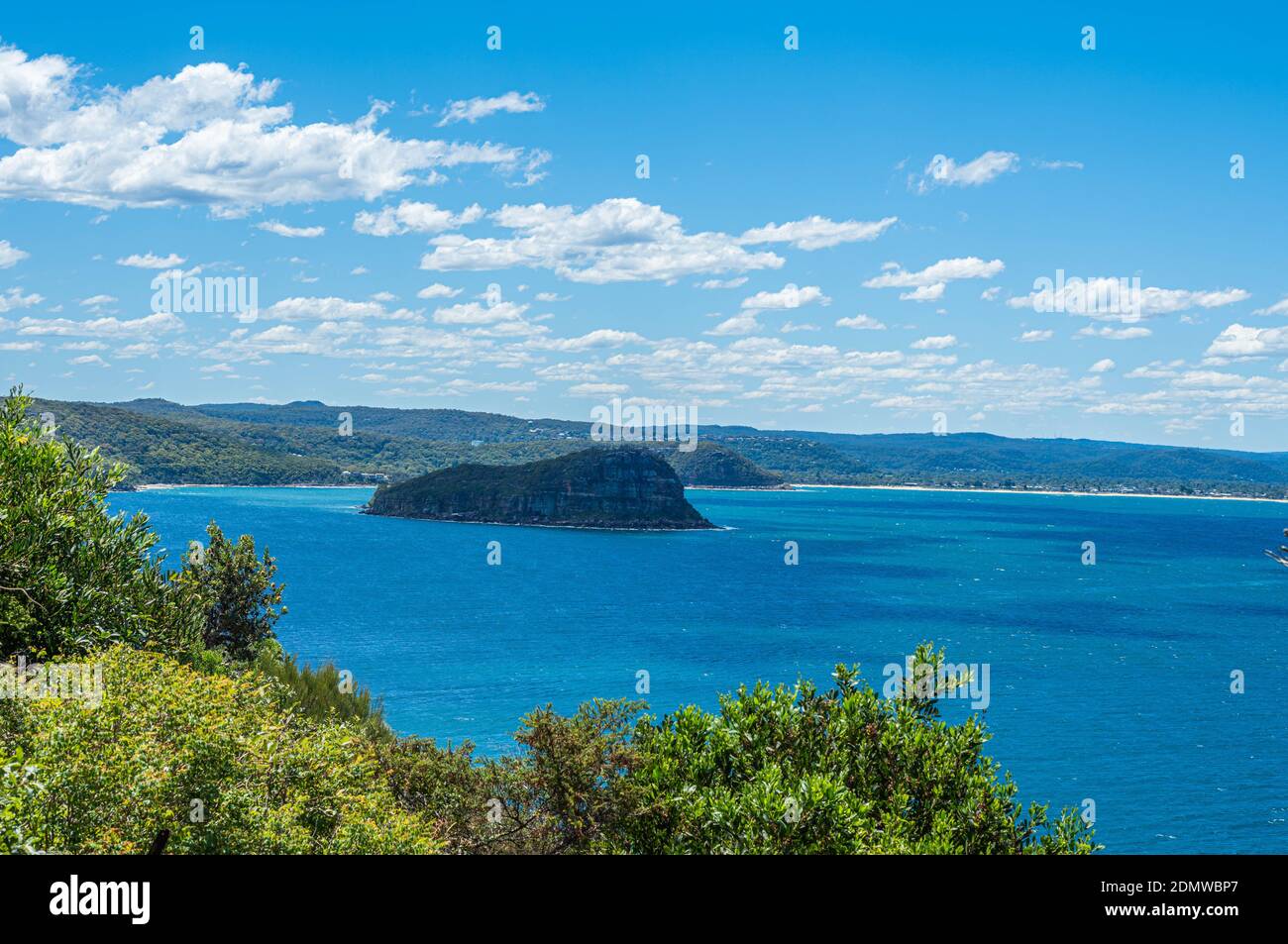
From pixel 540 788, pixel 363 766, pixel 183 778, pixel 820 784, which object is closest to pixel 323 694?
pixel 540 788

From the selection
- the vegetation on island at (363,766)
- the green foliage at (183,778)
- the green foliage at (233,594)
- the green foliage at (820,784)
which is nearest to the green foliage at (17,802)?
the vegetation on island at (363,766)

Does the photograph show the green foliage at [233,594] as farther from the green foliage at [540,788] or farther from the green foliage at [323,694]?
the green foliage at [540,788]

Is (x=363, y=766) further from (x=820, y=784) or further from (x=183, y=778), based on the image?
(x=820, y=784)

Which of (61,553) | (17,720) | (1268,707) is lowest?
(1268,707)

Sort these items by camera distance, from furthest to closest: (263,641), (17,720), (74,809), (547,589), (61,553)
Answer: (547,589), (263,641), (61,553), (17,720), (74,809)

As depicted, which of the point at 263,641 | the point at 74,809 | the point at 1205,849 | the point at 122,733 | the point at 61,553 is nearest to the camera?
the point at 74,809
